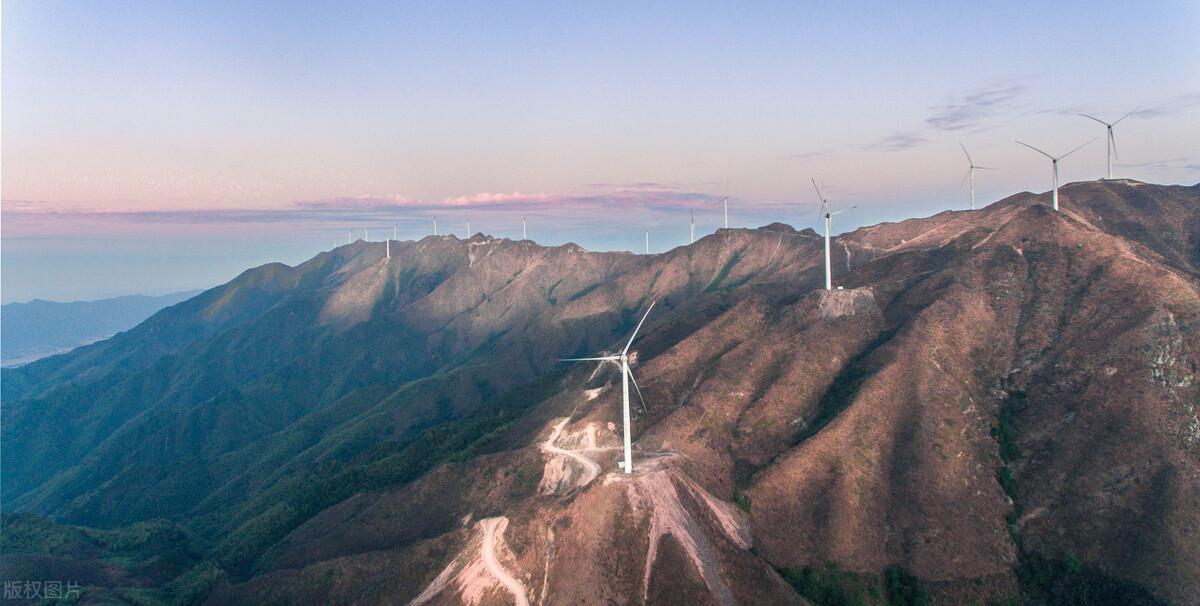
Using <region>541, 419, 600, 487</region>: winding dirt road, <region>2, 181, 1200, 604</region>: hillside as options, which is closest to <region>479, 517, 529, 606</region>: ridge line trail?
<region>2, 181, 1200, 604</region>: hillside

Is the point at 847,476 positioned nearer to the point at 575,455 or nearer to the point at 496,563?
the point at 575,455

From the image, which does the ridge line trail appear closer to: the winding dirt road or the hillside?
the hillside

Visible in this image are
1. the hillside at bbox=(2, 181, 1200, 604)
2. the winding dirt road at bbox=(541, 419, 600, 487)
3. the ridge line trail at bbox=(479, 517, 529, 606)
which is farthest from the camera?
the winding dirt road at bbox=(541, 419, 600, 487)

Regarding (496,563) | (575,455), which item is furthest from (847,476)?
(496,563)

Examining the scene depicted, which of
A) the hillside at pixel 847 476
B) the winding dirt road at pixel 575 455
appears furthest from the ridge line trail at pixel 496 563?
the winding dirt road at pixel 575 455

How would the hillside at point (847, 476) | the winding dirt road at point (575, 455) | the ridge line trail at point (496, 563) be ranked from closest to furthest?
1. the ridge line trail at point (496, 563)
2. the hillside at point (847, 476)
3. the winding dirt road at point (575, 455)

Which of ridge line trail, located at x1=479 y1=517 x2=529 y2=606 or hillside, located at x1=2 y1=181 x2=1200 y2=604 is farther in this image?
hillside, located at x1=2 y1=181 x2=1200 y2=604

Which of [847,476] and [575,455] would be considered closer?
[847,476]

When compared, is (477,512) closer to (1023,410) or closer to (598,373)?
(598,373)

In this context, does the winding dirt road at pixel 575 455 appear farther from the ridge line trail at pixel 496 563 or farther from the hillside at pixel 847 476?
the ridge line trail at pixel 496 563

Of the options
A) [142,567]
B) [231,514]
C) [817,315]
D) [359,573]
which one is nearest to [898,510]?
[817,315]
